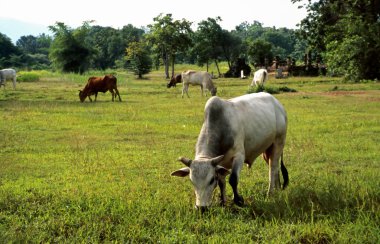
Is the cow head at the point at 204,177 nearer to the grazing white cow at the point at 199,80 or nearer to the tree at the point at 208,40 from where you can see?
the grazing white cow at the point at 199,80

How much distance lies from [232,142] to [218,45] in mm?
56399

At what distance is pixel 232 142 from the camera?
20.5ft

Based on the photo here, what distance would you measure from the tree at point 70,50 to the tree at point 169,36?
7.82 m

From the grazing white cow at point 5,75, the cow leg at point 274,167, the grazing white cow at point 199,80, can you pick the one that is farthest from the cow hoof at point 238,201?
the grazing white cow at point 5,75

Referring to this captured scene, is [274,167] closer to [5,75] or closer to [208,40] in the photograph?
[5,75]

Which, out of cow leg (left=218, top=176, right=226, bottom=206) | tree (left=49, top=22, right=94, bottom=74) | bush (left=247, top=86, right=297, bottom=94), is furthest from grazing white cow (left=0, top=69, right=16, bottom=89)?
cow leg (left=218, top=176, right=226, bottom=206)

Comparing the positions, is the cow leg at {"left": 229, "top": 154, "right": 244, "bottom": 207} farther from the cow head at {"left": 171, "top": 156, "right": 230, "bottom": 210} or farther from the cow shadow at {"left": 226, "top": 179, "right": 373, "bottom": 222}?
the cow head at {"left": 171, "top": 156, "right": 230, "bottom": 210}

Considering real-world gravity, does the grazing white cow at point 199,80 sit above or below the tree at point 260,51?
below

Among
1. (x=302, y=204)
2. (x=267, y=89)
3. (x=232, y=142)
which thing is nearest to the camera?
(x=302, y=204)

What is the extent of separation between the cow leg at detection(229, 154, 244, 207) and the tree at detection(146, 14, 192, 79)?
4963 cm

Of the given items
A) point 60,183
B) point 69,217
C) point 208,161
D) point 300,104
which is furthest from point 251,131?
point 300,104

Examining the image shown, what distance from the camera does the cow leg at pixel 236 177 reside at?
19.6ft

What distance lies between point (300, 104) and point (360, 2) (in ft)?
46.2

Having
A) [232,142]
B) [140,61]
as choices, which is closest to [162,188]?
[232,142]
